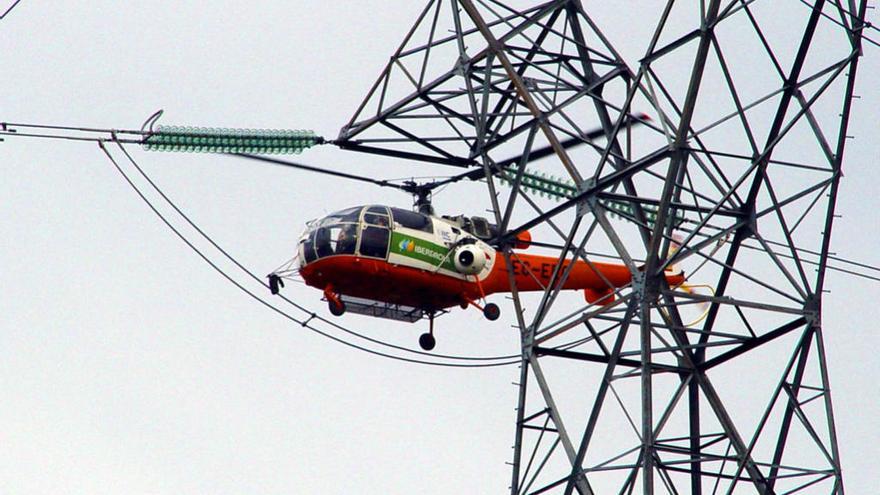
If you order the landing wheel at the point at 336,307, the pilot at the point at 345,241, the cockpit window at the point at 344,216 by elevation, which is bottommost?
the landing wheel at the point at 336,307

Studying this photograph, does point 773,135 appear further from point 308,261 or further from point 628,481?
point 308,261

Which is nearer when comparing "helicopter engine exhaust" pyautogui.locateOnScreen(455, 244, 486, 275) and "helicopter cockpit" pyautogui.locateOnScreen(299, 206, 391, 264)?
"helicopter cockpit" pyautogui.locateOnScreen(299, 206, 391, 264)

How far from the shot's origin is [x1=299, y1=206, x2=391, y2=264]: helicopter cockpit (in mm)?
36281

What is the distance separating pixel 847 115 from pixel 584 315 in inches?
210

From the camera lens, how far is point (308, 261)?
36750 mm

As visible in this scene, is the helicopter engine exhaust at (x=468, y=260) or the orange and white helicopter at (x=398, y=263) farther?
the helicopter engine exhaust at (x=468, y=260)

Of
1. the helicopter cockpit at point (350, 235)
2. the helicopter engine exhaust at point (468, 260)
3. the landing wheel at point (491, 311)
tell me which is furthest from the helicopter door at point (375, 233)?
the landing wheel at point (491, 311)

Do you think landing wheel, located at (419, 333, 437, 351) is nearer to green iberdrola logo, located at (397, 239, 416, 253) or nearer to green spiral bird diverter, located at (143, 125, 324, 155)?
green iberdrola logo, located at (397, 239, 416, 253)

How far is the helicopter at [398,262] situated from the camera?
3622 centimetres

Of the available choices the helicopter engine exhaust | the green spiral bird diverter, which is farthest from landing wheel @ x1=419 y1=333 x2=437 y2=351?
the green spiral bird diverter

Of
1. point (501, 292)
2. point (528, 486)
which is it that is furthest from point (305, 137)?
point (528, 486)

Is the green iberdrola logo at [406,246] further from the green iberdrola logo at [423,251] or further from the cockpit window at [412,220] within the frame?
the cockpit window at [412,220]

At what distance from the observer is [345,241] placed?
119 feet

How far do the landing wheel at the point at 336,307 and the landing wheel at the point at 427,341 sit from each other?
1960mm
